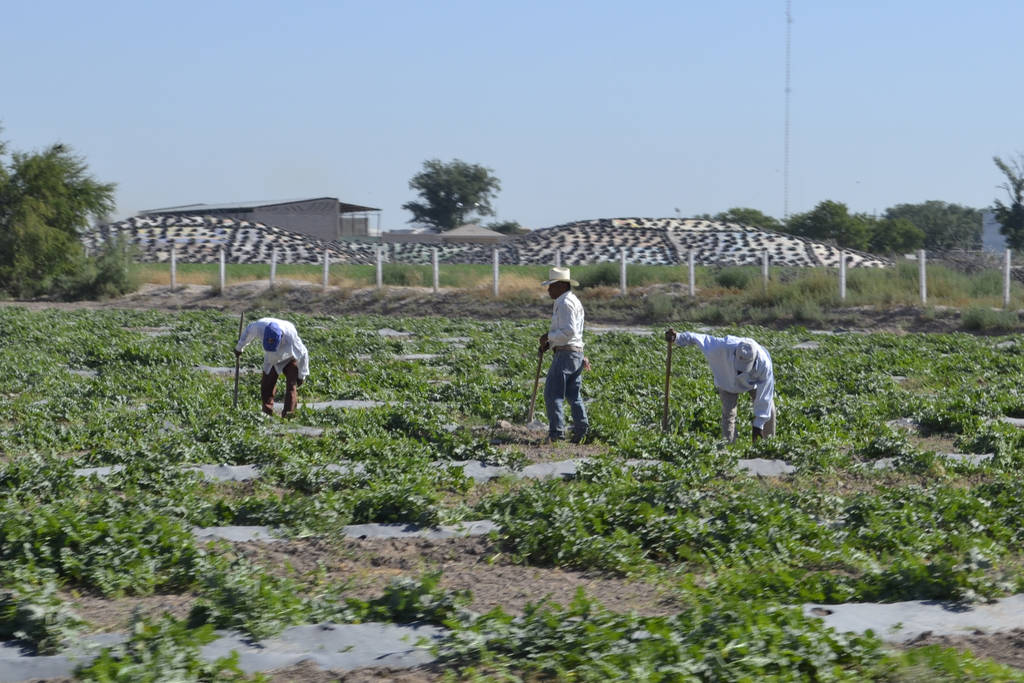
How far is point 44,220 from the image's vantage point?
41.4 metres

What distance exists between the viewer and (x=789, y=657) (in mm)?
5074

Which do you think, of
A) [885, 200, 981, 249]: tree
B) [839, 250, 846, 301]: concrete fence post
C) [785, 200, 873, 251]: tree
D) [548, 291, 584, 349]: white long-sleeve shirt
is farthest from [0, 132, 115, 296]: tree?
[885, 200, 981, 249]: tree

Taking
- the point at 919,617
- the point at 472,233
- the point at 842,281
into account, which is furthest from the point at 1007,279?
the point at 472,233

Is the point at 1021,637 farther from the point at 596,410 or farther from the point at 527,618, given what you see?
the point at 596,410

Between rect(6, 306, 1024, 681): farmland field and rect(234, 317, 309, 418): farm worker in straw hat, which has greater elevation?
rect(234, 317, 309, 418): farm worker in straw hat

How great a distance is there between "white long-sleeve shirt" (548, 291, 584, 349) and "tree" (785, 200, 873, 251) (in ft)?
230

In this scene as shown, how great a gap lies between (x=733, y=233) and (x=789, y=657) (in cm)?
6795

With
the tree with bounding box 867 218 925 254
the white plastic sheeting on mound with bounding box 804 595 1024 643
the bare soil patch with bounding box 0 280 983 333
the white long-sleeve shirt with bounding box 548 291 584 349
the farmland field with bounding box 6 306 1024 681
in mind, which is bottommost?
the white plastic sheeting on mound with bounding box 804 595 1024 643

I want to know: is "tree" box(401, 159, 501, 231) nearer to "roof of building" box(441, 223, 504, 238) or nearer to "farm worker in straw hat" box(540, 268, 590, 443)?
"roof of building" box(441, 223, 504, 238)

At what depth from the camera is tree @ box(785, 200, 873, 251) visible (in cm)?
7894

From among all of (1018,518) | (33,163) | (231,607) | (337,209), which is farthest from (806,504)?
(337,209)

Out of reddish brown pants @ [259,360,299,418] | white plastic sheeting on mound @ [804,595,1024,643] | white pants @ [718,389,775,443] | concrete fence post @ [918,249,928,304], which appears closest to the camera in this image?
white plastic sheeting on mound @ [804,595,1024,643]

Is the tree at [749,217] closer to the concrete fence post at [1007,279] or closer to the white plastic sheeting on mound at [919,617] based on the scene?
the concrete fence post at [1007,279]

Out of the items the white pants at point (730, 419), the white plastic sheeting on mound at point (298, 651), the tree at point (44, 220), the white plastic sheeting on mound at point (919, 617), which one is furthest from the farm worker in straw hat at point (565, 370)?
the tree at point (44, 220)
